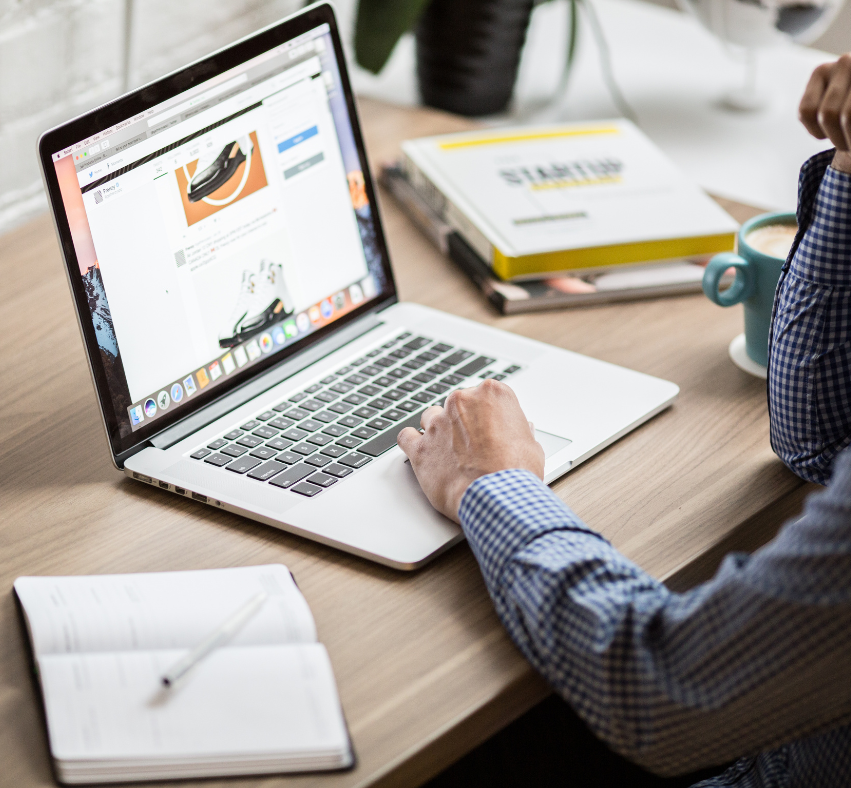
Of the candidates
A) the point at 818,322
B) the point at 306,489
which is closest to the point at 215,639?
the point at 306,489

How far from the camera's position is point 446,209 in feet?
3.84

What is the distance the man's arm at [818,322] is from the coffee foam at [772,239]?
0.16 metres

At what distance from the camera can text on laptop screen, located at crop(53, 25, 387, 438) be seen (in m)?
0.77

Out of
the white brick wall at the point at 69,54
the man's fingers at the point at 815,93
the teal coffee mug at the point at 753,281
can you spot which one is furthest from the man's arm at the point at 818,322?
the white brick wall at the point at 69,54

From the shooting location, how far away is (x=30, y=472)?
81 centimetres

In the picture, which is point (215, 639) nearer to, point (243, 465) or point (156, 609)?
point (156, 609)

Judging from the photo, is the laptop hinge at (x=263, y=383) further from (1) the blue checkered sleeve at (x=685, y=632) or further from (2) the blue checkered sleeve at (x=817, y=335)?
(2) the blue checkered sleeve at (x=817, y=335)

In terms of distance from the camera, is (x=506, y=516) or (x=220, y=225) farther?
(x=220, y=225)

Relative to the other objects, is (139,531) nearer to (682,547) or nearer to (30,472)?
(30,472)

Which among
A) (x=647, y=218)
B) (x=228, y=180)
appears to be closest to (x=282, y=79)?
(x=228, y=180)

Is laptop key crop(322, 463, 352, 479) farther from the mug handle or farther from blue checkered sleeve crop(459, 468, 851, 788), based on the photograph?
the mug handle

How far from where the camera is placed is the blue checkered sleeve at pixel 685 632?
0.55 metres

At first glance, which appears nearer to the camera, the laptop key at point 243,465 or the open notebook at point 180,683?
the open notebook at point 180,683

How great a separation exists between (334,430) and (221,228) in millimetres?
199
